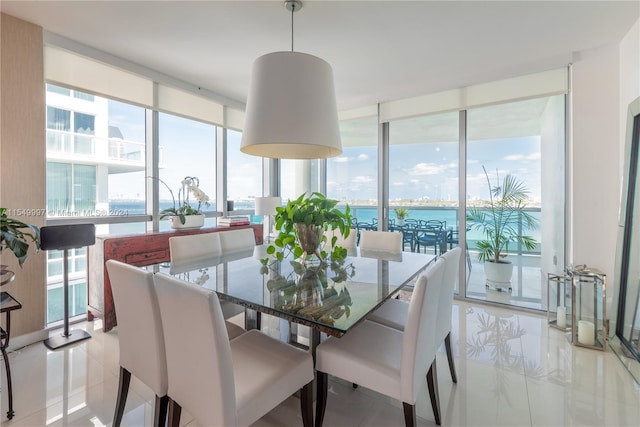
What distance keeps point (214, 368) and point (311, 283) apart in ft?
2.46

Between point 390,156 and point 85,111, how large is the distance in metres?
3.57

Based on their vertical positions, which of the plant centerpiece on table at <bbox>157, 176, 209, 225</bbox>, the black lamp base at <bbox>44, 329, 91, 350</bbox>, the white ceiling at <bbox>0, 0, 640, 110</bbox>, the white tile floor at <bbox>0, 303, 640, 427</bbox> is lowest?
the white tile floor at <bbox>0, 303, 640, 427</bbox>

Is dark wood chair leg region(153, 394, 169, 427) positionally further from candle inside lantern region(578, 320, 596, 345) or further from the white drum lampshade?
candle inside lantern region(578, 320, 596, 345)

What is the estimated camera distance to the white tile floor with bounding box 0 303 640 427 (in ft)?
5.47

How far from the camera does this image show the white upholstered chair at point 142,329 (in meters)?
1.31

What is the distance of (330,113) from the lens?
1.81 m

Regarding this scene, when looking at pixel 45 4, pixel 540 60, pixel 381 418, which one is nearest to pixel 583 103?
pixel 540 60

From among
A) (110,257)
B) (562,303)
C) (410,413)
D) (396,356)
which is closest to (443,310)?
(396,356)

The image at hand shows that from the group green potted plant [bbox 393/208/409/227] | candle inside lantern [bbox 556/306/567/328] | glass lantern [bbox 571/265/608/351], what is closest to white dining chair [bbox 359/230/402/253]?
green potted plant [bbox 393/208/409/227]

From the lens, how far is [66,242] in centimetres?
244

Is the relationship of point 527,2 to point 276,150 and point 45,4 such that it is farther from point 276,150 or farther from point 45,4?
point 45,4

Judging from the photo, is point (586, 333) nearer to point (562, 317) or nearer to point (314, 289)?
point (562, 317)

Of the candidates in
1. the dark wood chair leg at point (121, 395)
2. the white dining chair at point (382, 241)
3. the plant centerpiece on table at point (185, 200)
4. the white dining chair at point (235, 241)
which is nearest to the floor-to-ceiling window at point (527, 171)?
the white dining chair at point (382, 241)

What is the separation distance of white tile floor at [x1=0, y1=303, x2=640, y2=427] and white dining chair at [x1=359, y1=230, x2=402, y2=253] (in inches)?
38.2
